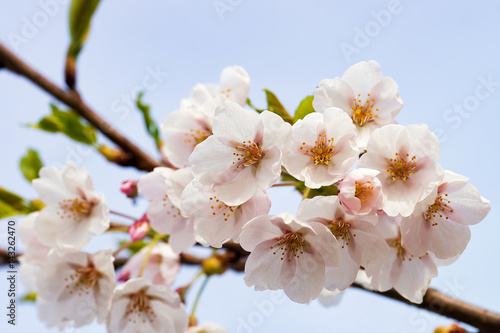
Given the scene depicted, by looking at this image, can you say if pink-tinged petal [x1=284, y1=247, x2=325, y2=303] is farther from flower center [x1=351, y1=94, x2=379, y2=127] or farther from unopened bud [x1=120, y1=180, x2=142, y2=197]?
unopened bud [x1=120, y1=180, x2=142, y2=197]

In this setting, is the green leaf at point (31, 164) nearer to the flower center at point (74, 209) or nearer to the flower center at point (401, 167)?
the flower center at point (74, 209)

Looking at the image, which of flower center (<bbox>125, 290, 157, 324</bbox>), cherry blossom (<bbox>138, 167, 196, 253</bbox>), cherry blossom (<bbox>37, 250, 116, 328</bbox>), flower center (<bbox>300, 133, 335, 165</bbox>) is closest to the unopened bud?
cherry blossom (<bbox>138, 167, 196, 253</bbox>)

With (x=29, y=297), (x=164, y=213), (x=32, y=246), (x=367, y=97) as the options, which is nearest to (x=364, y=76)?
(x=367, y=97)

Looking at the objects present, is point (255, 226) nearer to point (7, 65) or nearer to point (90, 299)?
point (90, 299)

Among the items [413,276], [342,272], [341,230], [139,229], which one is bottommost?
[139,229]

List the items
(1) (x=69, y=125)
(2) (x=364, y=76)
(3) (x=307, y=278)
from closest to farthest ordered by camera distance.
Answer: (3) (x=307, y=278) → (2) (x=364, y=76) → (1) (x=69, y=125)

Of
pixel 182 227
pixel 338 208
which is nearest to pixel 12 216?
pixel 182 227

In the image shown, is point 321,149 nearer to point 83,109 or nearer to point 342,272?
point 342,272

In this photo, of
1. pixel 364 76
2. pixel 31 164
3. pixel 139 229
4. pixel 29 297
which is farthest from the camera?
pixel 29 297
